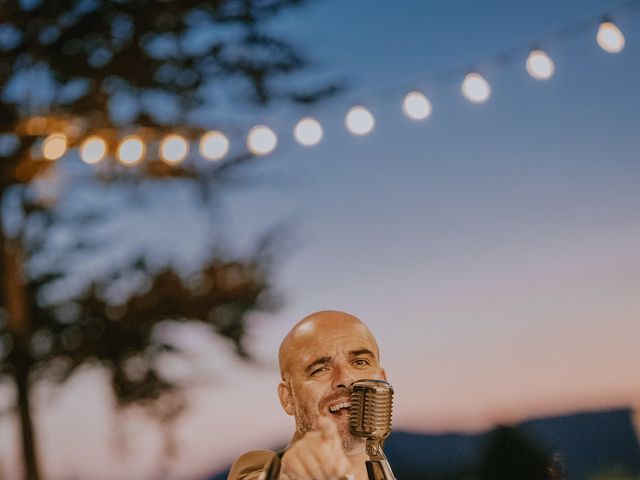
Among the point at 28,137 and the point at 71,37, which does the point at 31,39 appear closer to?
the point at 71,37

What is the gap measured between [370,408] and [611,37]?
341cm

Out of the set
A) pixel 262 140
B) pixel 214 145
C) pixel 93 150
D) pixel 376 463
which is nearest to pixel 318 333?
pixel 376 463

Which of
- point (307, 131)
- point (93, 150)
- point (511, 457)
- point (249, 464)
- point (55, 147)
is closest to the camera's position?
point (249, 464)

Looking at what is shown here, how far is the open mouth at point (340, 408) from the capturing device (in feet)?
8.25

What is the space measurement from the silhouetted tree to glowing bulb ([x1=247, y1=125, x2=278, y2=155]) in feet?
8.12

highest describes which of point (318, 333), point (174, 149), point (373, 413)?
point (174, 149)

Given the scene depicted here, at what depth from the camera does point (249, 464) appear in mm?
2436

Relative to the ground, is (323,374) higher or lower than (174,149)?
lower

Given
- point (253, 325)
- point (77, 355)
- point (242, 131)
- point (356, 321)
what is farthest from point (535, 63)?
point (77, 355)

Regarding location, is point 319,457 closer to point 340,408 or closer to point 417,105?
point 340,408

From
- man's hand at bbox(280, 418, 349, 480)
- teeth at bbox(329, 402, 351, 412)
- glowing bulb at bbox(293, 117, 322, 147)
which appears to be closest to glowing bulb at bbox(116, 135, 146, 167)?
glowing bulb at bbox(293, 117, 322, 147)

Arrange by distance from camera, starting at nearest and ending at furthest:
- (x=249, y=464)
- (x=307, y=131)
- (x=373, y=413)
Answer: (x=373, y=413), (x=249, y=464), (x=307, y=131)

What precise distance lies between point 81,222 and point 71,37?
2.35 m

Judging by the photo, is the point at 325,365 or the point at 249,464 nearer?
the point at 249,464
